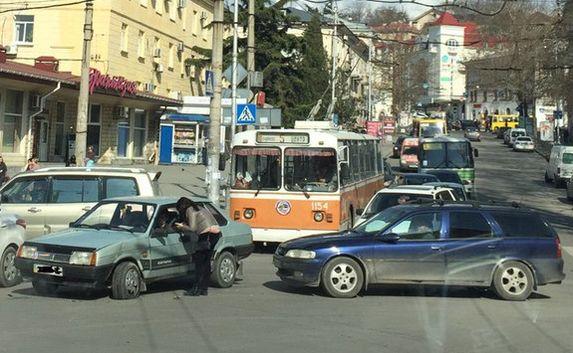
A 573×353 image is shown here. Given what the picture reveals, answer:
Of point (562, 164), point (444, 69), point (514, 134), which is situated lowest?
point (562, 164)

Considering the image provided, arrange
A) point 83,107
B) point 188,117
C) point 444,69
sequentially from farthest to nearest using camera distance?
point 444,69 → point 188,117 → point 83,107

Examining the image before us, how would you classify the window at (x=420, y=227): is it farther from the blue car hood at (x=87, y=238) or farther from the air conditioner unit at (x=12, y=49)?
the air conditioner unit at (x=12, y=49)

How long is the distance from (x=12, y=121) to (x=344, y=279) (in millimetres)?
25222

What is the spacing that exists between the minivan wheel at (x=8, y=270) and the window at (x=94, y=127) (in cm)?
2823

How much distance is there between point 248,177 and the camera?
16.1m

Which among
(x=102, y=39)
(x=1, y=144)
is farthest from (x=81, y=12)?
(x=1, y=144)

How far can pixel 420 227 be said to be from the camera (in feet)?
35.5

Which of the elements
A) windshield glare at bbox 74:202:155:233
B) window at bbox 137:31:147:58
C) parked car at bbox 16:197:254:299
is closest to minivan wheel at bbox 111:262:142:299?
parked car at bbox 16:197:254:299

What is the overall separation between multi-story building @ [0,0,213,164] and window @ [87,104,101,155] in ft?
0.19

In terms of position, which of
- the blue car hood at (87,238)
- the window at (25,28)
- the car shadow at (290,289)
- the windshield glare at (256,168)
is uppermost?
the window at (25,28)

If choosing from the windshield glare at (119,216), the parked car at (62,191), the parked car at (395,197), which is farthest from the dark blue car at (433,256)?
the parked car at (395,197)

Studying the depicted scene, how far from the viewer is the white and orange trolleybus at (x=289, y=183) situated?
15.5 metres

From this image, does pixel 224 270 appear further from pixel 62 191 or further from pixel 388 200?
pixel 388 200

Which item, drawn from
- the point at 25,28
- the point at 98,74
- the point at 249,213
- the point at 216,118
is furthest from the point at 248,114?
the point at 25,28
